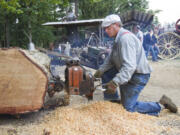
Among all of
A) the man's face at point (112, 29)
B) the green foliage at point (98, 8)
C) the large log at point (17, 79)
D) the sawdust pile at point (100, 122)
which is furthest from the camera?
the green foliage at point (98, 8)

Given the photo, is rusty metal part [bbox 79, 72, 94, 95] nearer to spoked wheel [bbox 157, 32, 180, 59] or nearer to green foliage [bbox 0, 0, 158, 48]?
green foliage [bbox 0, 0, 158, 48]

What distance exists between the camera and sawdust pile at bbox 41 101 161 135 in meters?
2.14

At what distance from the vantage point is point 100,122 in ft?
7.62

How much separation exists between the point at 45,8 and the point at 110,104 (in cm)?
812

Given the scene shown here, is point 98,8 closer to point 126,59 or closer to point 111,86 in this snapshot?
point 126,59

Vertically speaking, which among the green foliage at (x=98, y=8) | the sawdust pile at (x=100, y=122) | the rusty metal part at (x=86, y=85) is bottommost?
the sawdust pile at (x=100, y=122)

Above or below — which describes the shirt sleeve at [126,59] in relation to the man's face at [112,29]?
below

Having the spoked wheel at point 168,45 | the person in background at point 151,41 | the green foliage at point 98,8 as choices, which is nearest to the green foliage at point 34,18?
the green foliage at point 98,8

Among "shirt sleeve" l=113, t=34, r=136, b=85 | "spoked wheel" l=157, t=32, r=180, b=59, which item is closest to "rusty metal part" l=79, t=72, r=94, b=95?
"shirt sleeve" l=113, t=34, r=136, b=85

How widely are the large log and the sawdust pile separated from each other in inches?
17.6

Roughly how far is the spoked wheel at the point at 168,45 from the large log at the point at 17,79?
858 cm

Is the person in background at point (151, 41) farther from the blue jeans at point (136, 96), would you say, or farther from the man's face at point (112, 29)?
the man's face at point (112, 29)

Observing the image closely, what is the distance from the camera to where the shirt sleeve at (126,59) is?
2416mm

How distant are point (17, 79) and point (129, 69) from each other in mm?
1379
